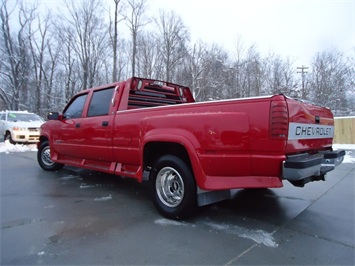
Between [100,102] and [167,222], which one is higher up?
[100,102]

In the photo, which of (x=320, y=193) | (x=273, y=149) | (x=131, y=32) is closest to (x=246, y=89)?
(x=131, y=32)

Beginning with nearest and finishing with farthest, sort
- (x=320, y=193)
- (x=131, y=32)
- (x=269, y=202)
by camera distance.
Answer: (x=269, y=202) → (x=320, y=193) → (x=131, y=32)

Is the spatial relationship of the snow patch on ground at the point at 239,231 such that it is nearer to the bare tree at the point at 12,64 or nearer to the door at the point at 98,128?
the door at the point at 98,128

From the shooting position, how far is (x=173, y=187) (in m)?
3.86

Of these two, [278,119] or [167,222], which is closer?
[278,119]

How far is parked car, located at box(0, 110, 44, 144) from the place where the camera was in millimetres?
12758

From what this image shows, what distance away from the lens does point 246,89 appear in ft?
Result: 121

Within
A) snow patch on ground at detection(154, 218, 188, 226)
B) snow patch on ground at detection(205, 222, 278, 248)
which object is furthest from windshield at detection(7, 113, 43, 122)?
snow patch on ground at detection(205, 222, 278, 248)

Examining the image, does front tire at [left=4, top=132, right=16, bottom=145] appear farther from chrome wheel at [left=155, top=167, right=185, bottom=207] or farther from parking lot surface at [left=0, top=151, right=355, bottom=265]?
chrome wheel at [left=155, top=167, right=185, bottom=207]

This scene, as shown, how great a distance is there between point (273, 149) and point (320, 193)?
112 inches

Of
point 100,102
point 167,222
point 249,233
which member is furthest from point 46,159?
point 249,233

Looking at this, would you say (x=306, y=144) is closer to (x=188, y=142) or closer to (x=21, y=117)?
(x=188, y=142)

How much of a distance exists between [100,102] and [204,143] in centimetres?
268

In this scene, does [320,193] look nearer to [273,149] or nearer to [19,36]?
[273,149]
